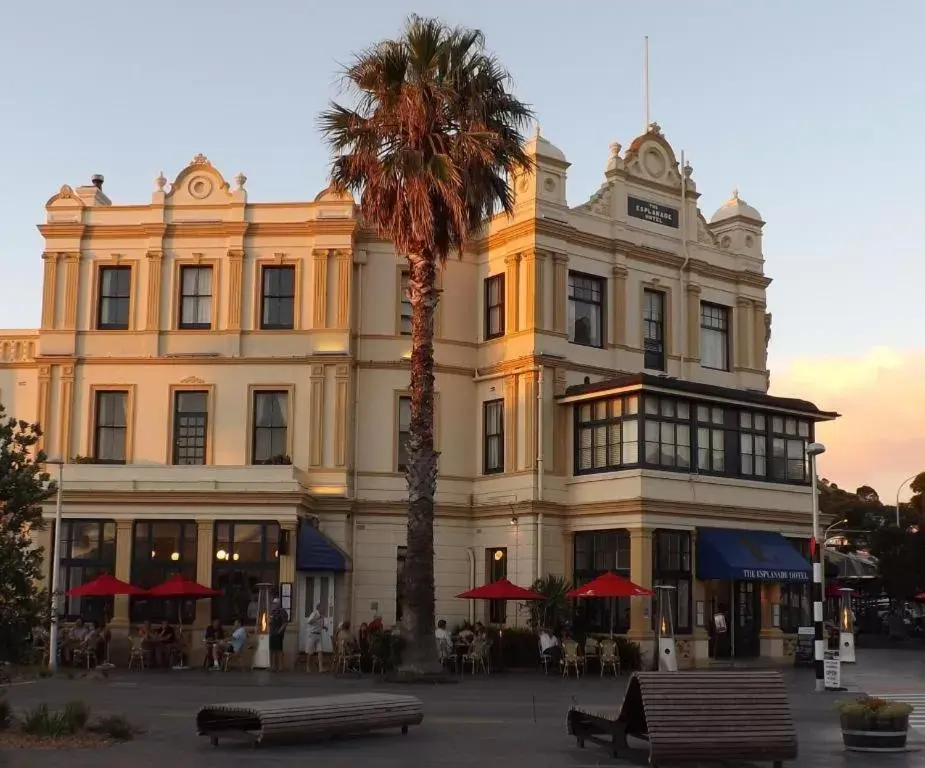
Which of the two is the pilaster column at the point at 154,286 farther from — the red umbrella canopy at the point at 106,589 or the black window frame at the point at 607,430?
the black window frame at the point at 607,430

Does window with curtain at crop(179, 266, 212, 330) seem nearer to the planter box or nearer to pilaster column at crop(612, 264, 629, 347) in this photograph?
pilaster column at crop(612, 264, 629, 347)

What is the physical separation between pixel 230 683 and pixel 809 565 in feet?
60.1

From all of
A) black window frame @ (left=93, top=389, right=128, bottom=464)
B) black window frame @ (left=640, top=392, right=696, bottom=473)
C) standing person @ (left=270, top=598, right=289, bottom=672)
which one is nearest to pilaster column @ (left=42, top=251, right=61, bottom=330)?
black window frame @ (left=93, top=389, right=128, bottom=464)

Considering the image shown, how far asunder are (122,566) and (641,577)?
14441 millimetres

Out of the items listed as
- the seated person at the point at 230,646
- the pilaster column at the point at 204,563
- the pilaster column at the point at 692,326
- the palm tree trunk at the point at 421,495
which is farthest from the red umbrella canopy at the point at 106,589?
the pilaster column at the point at 692,326

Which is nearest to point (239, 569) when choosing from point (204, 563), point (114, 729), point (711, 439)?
point (204, 563)

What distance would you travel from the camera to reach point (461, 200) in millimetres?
31266

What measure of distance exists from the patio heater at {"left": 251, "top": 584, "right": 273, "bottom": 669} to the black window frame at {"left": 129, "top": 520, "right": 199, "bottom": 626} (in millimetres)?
3664

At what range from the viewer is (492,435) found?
40500mm

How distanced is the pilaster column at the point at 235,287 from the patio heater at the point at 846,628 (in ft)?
64.1

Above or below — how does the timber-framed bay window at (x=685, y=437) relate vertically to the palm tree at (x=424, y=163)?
below

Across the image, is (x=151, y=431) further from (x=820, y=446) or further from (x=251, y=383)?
(x=820, y=446)

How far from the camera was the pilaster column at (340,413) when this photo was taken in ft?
129

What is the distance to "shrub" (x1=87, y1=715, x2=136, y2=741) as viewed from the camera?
17281 mm
